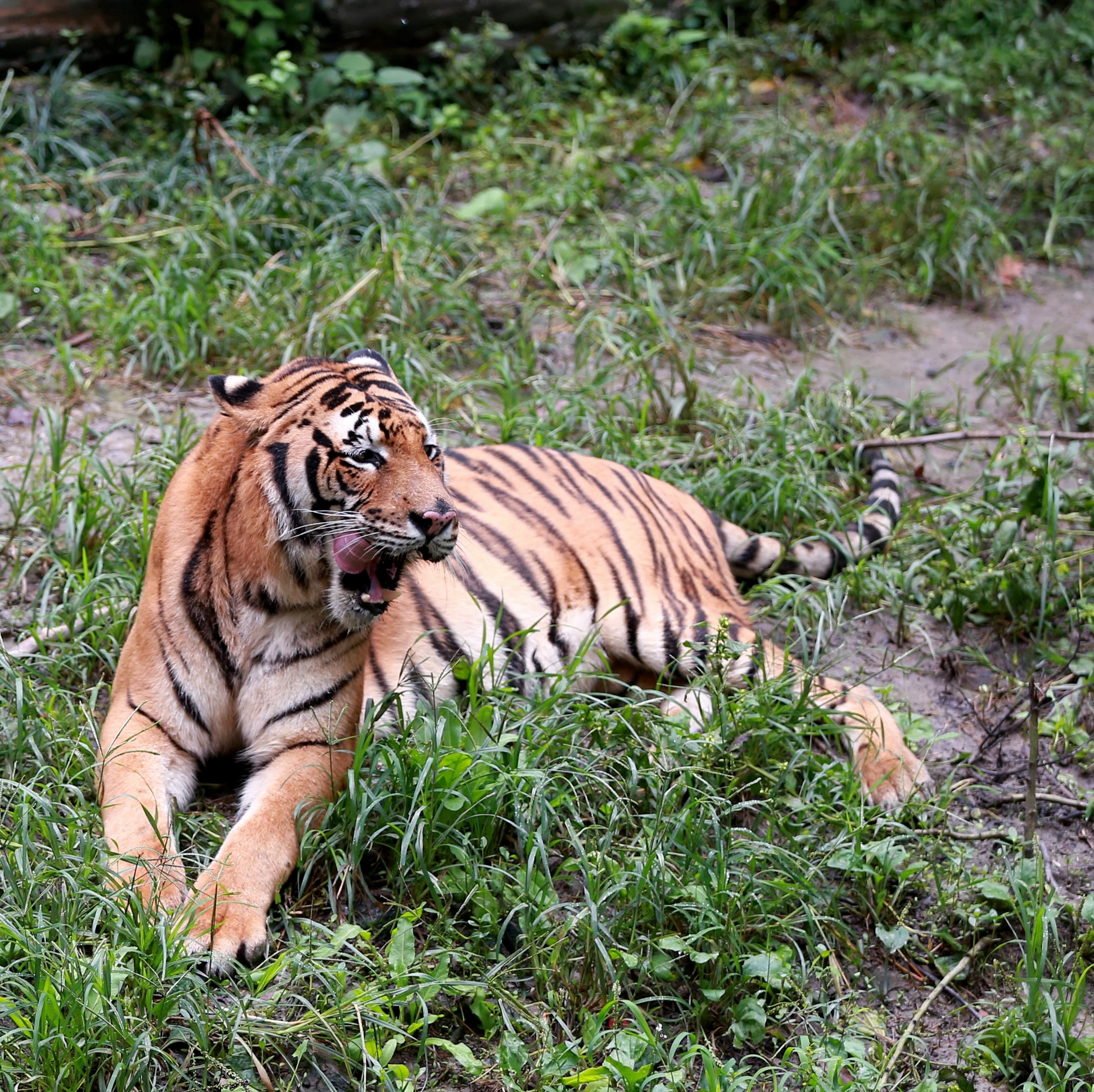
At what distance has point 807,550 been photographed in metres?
4.31

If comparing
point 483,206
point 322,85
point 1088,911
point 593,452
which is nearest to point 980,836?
point 1088,911

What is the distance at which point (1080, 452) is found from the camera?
5.06 metres

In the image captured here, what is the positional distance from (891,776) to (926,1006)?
66 cm

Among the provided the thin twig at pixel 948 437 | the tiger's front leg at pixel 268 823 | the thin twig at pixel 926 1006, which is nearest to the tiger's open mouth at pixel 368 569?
the tiger's front leg at pixel 268 823

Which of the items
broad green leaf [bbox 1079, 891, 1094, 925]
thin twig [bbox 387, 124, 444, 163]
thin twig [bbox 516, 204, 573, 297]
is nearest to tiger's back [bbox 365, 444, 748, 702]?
broad green leaf [bbox 1079, 891, 1094, 925]

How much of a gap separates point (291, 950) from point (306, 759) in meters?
0.50

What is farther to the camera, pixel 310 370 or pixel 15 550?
pixel 15 550

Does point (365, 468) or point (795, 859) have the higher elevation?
point (365, 468)

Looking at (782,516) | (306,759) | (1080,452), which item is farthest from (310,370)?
(1080,452)

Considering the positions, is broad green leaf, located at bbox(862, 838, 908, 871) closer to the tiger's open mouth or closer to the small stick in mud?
the small stick in mud

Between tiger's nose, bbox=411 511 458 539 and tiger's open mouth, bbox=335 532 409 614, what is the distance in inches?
3.4

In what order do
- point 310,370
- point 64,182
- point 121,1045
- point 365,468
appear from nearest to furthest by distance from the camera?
point 121,1045, point 365,468, point 310,370, point 64,182

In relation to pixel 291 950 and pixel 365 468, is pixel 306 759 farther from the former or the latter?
pixel 365 468

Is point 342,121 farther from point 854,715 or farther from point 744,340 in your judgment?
point 854,715
